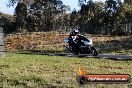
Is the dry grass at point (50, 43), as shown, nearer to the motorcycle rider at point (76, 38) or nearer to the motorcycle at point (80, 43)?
the motorcycle at point (80, 43)

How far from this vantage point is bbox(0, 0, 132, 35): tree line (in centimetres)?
6944

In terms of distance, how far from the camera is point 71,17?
84.7 m

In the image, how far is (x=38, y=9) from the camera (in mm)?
84438

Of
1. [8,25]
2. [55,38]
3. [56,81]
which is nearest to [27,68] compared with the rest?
[56,81]

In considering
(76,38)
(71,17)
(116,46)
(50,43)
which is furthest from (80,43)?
(71,17)

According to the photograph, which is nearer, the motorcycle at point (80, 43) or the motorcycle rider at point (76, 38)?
the motorcycle rider at point (76, 38)

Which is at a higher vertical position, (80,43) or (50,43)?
(80,43)

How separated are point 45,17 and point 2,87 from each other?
227 ft

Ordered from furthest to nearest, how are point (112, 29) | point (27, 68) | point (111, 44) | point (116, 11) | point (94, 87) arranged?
point (116, 11) < point (112, 29) < point (111, 44) < point (27, 68) < point (94, 87)

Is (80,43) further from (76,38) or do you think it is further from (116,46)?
(116,46)

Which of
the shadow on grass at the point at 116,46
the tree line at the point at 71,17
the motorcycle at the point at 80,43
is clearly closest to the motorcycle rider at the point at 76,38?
the motorcycle at the point at 80,43

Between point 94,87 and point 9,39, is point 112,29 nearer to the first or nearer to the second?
point 9,39

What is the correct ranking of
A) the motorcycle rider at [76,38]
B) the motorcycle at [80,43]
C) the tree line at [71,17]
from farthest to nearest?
1. the tree line at [71,17]
2. the motorcycle at [80,43]
3. the motorcycle rider at [76,38]

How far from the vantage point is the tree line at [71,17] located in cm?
6944
